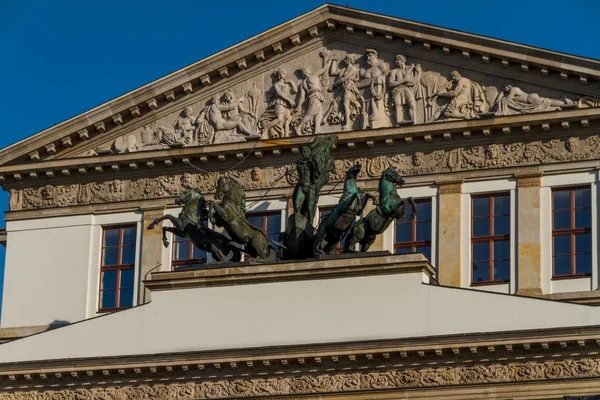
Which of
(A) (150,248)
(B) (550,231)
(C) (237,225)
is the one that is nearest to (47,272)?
(A) (150,248)

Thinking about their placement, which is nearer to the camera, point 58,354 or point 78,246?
point 58,354

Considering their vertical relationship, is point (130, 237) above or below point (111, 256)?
above

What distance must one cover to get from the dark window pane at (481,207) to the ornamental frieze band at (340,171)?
67 centimetres

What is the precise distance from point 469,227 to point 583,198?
7.89 feet

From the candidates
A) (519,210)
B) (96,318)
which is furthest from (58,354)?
(519,210)

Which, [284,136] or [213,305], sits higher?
[284,136]

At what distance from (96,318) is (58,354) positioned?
1049mm

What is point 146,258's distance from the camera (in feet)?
172

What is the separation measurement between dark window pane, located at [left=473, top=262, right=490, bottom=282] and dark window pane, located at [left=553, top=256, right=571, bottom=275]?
140 centimetres

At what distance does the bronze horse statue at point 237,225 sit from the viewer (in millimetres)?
49031

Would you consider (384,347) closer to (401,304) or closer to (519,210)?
(401,304)

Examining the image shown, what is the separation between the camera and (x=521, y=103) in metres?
50.6

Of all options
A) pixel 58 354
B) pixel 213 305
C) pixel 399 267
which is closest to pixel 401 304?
pixel 399 267

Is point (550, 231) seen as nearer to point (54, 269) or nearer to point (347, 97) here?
point (347, 97)
